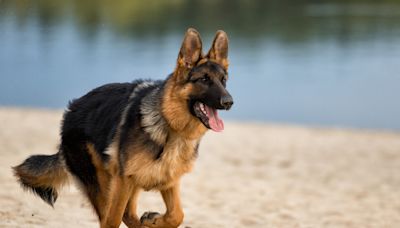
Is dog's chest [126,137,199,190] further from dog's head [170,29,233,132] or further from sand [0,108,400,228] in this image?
sand [0,108,400,228]

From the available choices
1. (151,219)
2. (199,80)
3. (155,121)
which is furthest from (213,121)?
(151,219)

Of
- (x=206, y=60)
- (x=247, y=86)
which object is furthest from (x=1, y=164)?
(x=247, y=86)

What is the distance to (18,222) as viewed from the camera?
670 centimetres

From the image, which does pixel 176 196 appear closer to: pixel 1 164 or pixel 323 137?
pixel 1 164

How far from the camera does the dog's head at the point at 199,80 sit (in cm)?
556

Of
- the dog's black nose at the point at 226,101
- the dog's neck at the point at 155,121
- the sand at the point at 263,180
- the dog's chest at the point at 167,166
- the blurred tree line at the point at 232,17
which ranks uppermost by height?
the blurred tree line at the point at 232,17

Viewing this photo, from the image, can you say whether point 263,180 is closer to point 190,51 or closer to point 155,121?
point 155,121

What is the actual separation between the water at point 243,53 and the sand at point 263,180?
441 cm

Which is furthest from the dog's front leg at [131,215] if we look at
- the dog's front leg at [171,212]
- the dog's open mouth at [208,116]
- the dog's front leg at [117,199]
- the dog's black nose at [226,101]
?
the dog's black nose at [226,101]

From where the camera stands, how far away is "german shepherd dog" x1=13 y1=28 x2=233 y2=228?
222 inches

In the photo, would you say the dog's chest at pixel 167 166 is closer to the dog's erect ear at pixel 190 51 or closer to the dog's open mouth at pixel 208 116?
the dog's open mouth at pixel 208 116

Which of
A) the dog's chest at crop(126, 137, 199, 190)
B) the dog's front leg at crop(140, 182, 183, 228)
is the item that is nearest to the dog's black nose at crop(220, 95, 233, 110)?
the dog's chest at crop(126, 137, 199, 190)

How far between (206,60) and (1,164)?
651 centimetres

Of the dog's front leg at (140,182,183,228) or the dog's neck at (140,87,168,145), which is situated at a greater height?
the dog's neck at (140,87,168,145)
